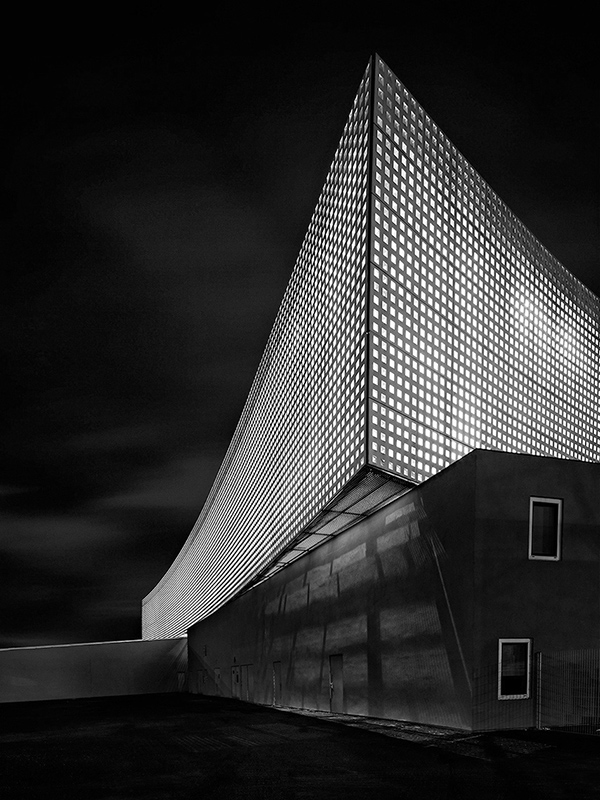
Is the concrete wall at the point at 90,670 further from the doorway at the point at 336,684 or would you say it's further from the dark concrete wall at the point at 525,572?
the dark concrete wall at the point at 525,572

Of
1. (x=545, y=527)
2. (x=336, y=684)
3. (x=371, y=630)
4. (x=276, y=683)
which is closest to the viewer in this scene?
(x=545, y=527)

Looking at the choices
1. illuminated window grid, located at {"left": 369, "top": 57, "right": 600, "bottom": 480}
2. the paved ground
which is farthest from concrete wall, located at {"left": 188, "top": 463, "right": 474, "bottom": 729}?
illuminated window grid, located at {"left": 369, "top": 57, "right": 600, "bottom": 480}

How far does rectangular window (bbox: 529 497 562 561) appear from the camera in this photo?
13.8 metres

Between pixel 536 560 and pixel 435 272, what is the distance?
13.0m

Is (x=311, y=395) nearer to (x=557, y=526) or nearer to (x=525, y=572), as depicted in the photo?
(x=557, y=526)

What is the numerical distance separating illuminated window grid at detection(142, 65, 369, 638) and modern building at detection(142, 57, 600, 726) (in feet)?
0.46

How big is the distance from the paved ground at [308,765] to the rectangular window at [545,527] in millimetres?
2975

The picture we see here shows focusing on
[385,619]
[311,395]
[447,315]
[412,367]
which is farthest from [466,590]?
[311,395]

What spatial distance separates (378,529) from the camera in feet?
59.0

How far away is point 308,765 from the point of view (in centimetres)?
942

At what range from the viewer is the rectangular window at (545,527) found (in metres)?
13.8

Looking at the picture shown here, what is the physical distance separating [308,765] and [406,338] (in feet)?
49.2

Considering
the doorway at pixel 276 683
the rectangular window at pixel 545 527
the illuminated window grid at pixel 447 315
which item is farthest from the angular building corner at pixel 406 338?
the rectangular window at pixel 545 527

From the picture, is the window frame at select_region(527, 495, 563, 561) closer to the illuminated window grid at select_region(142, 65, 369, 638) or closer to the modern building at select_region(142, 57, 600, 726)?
the modern building at select_region(142, 57, 600, 726)
